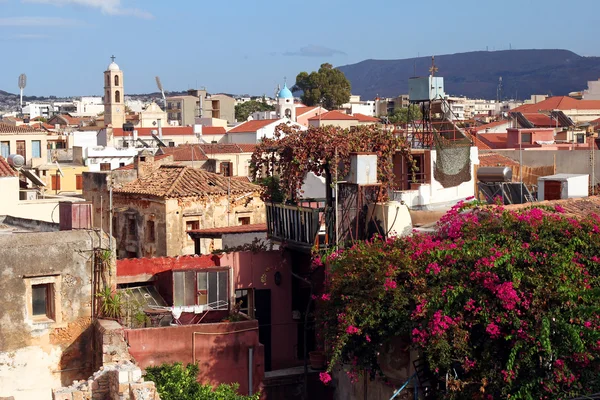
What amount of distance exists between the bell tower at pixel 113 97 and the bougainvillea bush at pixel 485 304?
327ft

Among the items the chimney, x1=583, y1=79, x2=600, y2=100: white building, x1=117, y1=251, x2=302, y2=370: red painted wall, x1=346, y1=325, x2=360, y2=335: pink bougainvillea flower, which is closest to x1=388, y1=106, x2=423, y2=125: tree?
the chimney

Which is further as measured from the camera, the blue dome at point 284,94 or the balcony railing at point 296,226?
the blue dome at point 284,94

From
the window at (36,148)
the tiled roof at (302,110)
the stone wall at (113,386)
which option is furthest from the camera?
the tiled roof at (302,110)

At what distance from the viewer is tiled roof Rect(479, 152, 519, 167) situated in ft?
104

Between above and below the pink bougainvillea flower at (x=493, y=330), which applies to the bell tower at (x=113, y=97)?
above

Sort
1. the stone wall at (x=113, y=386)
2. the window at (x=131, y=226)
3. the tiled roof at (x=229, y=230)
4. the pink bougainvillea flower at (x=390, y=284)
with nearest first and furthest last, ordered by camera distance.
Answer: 1. the stone wall at (x=113, y=386)
2. the pink bougainvillea flower at (x=390, y=284)
3. the tiled roof at (x=229, y=230)
4. the window at (x=131, y=226)

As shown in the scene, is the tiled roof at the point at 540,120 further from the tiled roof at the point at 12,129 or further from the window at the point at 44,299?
the window at the point at 44,299

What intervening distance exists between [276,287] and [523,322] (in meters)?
7.93

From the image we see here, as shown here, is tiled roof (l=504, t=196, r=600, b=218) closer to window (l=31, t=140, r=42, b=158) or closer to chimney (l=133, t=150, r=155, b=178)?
chimney (l=133, t=150, r=155, b=178)

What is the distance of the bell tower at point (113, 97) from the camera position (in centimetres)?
11619

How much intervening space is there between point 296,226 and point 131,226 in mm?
9834

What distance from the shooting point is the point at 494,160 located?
3312 centimetres

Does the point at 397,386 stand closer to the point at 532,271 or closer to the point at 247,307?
the point at 532,271

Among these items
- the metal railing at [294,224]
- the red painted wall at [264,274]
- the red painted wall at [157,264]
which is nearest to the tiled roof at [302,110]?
the metal railing at [294,224]
